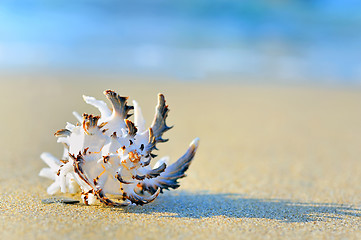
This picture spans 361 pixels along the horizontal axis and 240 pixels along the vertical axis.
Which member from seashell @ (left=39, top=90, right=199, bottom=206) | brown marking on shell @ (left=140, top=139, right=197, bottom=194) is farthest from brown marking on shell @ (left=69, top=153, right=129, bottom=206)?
brown marking on shell @ (left=140, top=139, right=197, bottom=194)

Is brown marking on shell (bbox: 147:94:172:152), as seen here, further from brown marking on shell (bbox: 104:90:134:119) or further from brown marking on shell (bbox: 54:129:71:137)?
brown marking on shell (bbox: 54:129:71:137)

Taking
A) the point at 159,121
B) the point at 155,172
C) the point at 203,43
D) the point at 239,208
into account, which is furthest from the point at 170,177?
the point at 203,43

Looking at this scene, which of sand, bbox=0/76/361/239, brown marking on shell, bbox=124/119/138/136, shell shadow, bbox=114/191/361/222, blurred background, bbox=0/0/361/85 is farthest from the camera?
blurred background, bbox=0/0/361/85

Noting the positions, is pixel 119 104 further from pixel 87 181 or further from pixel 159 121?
pixel 87 181

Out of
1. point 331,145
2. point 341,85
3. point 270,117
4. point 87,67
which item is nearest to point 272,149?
point 331,145

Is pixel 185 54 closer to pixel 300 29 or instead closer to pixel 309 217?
pixel 300 29

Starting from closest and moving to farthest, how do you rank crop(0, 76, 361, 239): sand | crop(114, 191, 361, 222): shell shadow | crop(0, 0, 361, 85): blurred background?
crop(0, 76, 361, 239): sand < crop(114, 191, 361, 222): shell shadow < crop(0, 0, 361, 85): blurred background

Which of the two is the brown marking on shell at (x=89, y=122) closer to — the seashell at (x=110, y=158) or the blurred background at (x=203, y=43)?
the seashell at (x=110, y=158)
